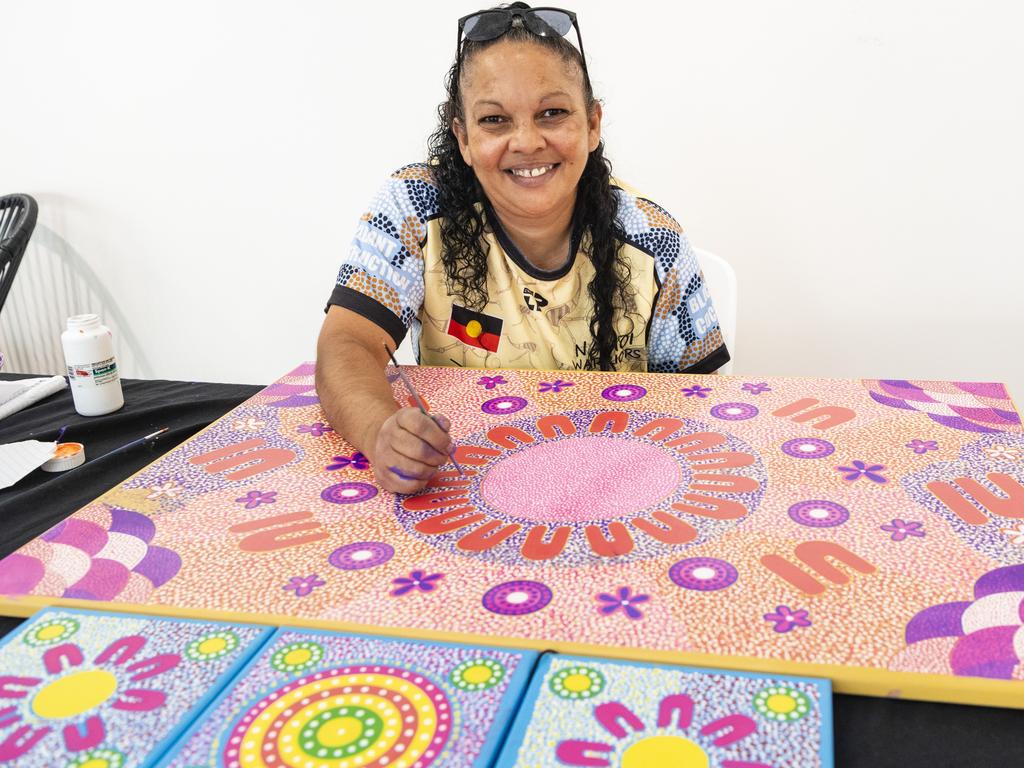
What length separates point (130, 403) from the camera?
4.94ft

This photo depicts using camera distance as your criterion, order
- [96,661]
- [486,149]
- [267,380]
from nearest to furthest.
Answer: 1. [96,661]
2. [486,149]
3. [267,380]

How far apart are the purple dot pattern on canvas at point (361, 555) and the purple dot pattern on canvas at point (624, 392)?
1.64ft

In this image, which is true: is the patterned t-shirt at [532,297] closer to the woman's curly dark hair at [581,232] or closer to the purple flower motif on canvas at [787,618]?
the woman's curly dark hair at [581,232]

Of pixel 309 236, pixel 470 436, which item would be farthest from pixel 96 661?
pixel 309 236

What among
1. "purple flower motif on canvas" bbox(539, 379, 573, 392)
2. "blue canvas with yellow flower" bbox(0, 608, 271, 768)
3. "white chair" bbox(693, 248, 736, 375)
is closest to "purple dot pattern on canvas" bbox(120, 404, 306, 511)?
"blue canvas with yellow flower" bbox(0, 608, 271, 768)

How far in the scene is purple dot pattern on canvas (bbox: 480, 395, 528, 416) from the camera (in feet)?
Result: 4.19

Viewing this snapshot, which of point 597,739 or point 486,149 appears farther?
point 486,149

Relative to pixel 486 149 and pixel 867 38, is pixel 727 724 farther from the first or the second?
pixel 867 38

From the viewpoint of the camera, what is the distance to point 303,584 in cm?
85

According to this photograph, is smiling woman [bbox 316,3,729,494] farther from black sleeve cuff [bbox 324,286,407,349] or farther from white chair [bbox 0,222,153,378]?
white chair [bbox 0,222,153,378]

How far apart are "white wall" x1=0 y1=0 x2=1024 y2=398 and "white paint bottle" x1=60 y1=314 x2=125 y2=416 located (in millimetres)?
1382

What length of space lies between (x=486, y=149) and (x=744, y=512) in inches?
32.0

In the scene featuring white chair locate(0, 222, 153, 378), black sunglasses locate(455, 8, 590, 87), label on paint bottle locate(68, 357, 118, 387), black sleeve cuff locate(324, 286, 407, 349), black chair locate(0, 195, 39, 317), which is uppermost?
black sunglasses locate(455, 8, 590, 87)

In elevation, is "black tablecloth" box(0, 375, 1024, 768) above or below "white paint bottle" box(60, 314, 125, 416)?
below
